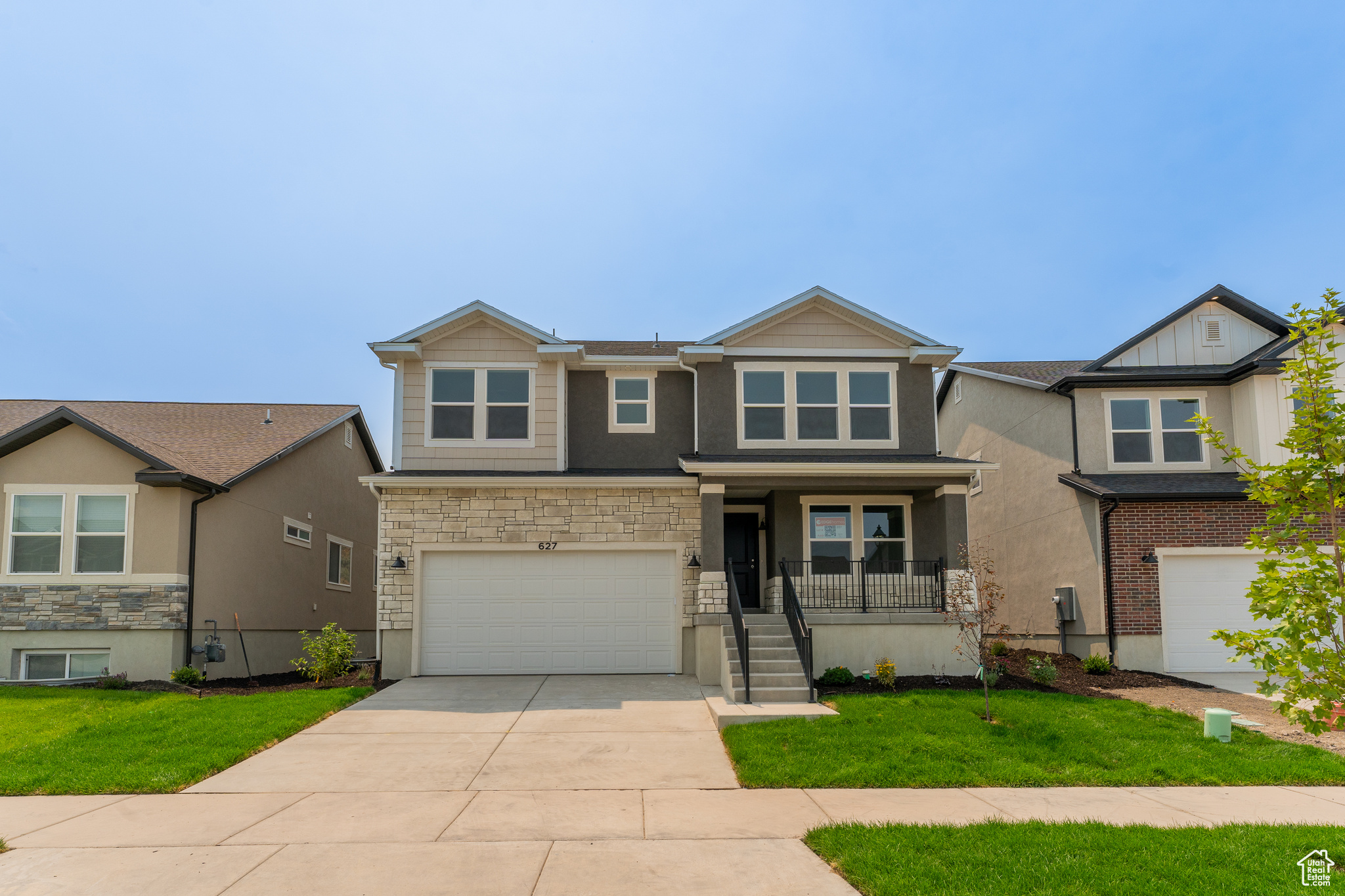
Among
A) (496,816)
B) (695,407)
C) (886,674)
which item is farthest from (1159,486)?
(496,816)

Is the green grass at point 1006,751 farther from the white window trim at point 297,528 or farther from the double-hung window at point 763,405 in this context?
the white window trim at point 297,528

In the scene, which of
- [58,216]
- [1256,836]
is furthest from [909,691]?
[58,216]

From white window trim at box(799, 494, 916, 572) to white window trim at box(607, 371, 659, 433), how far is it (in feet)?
10.6

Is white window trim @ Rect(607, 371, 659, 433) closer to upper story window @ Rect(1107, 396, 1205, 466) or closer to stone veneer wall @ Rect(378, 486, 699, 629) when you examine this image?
stone veneer wall @ Rect(378, 486, 699, 629)

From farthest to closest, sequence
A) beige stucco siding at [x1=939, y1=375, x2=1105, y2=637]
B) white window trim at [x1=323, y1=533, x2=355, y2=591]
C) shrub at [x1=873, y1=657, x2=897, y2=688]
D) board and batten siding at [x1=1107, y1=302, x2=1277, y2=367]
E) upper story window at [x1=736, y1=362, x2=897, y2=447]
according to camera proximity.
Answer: white window trim at [x1=323, y1=533, x2=355, y2=591] → board and batten siding at [x1=1107, y1=302, x2=1277, y2=367] → beige stucco siding at [x1=939, y1=375, x2=1105, y2=637] → upper story window at [x1=736, y1=362, x2=897, y2=447] → shrub at [x1=873, y1=657, x2=897, y2=688]

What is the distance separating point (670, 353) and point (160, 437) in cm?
988

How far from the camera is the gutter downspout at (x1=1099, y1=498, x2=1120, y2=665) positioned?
53.1ft

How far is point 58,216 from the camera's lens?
19516 mm

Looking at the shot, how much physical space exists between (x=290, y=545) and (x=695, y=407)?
9.01 metres

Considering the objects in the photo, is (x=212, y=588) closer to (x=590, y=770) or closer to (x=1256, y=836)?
(x=590, y=770)

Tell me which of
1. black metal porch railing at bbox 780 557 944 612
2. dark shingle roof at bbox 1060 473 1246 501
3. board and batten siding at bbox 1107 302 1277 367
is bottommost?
black metal porch railing at bbox 780 557 944 612

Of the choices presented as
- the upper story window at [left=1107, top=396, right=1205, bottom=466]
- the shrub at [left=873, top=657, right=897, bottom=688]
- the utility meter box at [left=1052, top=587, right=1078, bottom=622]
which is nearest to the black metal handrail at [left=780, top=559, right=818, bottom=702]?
the shrub at [left=873, top=657, right=897, bottom=688]

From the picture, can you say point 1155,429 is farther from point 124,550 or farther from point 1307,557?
point 124,550

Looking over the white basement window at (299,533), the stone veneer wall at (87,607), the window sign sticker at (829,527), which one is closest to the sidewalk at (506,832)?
the stone veneer wall at (87,607)
